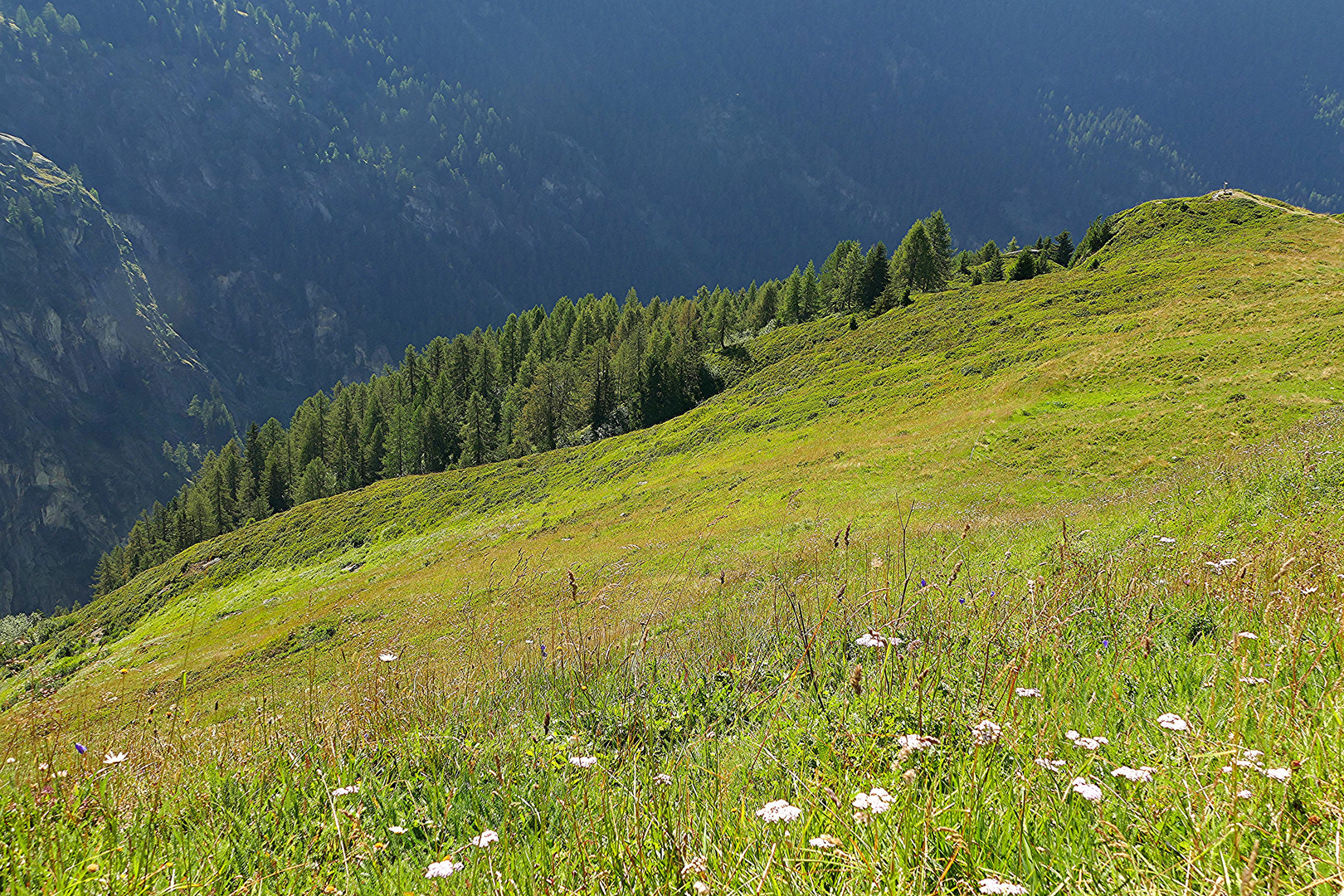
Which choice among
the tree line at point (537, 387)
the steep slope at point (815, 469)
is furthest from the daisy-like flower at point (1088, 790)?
the tree line at point (537, 387)

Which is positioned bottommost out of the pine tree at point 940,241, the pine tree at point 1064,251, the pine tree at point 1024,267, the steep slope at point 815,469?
the steep slope at point 815,469

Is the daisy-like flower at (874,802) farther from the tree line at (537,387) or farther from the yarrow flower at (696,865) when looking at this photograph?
A: the tree line at (537,387)

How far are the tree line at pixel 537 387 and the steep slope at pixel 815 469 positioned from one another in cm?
1188

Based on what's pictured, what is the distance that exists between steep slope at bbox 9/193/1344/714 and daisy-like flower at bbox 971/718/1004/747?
2.24 metres

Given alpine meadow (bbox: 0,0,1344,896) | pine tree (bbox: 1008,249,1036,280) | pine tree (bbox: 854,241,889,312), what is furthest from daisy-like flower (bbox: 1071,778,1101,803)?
pine tree (bbox: 854,241,889,312)

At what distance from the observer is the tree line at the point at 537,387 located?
79688 millimetres

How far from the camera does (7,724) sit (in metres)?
4.32

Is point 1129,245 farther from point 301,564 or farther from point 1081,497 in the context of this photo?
point 301,564

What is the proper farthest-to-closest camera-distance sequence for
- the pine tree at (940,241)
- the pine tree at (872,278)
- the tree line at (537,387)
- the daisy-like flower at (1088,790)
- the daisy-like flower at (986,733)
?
1. the pine tree at (940,241)
2. the pine tree at (872,278)
3. the tree line at (537,387)
4. the daisy-like flower at (986,733)
5. the daisy-like flower at (1088,790)

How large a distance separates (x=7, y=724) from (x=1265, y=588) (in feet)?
29.5

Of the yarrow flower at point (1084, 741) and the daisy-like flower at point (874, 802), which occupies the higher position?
the daisy-like flower at point (874, 802)

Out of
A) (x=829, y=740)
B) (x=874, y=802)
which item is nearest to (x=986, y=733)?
(x=829, y=740)

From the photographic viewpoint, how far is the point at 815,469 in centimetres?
3319

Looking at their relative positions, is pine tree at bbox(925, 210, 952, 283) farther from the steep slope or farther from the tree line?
the steep slope
